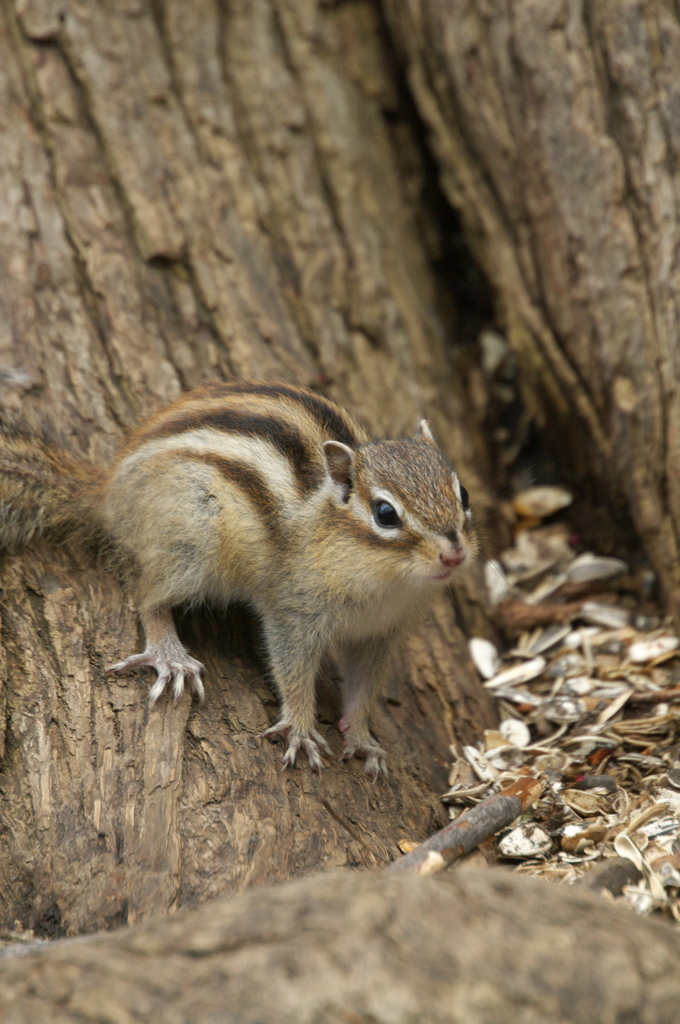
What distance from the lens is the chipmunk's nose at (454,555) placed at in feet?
12.2

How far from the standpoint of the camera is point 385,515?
3.88 metres

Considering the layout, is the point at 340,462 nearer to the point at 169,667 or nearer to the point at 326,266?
the point at 169,667

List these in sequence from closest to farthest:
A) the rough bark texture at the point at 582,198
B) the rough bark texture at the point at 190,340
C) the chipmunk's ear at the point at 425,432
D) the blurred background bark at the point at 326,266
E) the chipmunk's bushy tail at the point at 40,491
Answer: the rough bark texture at the point at 190,340
the blurred background bark at the point at 326,266
the chipmunk's bushy tail at the point at 40,491
the chipmunk's ear at the point at 425,432
the rough bark texture at the point at 582,198

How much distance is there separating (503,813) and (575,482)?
→ 3.20 m

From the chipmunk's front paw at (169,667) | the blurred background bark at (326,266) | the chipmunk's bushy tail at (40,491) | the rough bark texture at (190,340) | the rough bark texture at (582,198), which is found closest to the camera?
the rough bark texture at (190,340)

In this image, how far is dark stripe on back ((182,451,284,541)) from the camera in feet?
13.1

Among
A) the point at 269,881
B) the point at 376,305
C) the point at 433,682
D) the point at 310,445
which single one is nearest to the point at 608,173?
the point at 376,305

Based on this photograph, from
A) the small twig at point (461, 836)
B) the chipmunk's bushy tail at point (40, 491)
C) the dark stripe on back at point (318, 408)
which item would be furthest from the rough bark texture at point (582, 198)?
the chipmunk's bushy tail at point (40, 491)

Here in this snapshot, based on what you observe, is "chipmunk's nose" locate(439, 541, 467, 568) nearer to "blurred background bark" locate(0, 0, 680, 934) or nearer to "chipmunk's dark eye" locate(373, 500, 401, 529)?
"chipmunk's dark eye" locate(373, 500, 401, 529)

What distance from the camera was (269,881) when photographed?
3.26 m

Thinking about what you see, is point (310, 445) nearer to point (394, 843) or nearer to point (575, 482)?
point (394, 843)

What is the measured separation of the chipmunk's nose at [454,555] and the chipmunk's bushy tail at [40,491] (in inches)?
61.7

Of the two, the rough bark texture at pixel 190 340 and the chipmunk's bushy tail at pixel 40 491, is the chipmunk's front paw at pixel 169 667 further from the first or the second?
the chipmunk's bushy tail at pixel 40 491

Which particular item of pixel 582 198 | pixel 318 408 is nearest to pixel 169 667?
pixel 318 408
